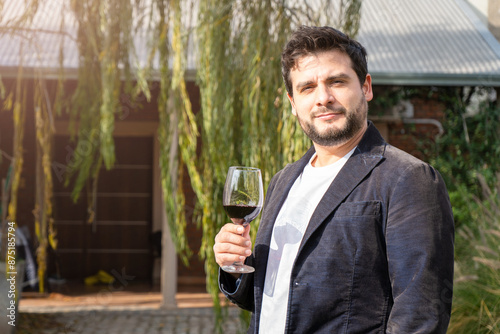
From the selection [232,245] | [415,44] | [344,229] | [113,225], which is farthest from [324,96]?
[113,225]

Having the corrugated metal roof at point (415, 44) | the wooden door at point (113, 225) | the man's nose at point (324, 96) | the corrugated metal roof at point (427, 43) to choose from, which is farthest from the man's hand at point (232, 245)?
the wooden door at point (113, 225)

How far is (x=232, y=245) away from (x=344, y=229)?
1.20 ft

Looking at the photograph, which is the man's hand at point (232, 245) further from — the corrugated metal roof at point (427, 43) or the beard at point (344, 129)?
the corrugated metal roof at point (427, 43)

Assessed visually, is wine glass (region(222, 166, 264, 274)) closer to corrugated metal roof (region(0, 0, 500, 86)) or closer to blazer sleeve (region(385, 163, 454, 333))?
blazer sleeve (region(385, 163, 454, 333))

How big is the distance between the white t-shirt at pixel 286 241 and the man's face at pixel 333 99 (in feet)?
0.29

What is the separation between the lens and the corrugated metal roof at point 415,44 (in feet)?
25.9

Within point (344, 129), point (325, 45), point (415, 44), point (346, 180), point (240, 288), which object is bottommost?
point (240, 288)

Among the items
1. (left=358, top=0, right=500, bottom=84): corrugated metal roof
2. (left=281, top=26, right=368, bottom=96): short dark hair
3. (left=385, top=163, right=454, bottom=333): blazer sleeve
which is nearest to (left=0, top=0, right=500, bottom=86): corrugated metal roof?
(left=358, top=0, right=500, bottom=84): corrugated metal roof

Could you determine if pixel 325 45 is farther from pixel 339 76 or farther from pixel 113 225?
pixel 113 225

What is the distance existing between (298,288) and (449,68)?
7.05 metres

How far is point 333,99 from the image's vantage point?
1.75 m

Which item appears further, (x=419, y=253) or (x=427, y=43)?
(x=427, y=43)

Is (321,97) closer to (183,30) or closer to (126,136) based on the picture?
(183,30)

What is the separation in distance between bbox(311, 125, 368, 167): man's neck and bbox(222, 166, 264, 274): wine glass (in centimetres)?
24
